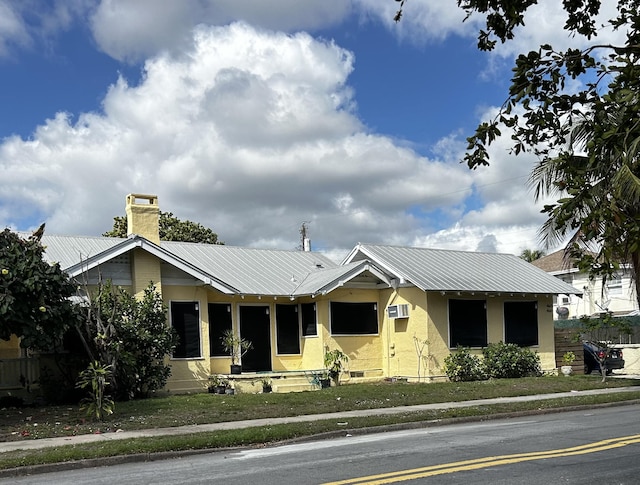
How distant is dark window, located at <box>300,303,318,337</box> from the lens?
24.1m

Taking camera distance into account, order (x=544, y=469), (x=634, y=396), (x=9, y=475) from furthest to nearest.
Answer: (x=634, y=396), (x=9, y=475), (x=544, y=469)

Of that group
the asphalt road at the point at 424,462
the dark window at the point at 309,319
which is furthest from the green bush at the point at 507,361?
the asphalt road at the point at 424,462

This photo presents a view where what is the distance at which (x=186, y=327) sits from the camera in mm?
21656

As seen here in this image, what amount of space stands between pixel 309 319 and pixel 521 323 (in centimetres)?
762

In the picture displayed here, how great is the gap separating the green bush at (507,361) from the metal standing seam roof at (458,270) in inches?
75.1

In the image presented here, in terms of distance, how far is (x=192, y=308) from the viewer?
21938 mm

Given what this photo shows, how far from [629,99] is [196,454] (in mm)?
8661

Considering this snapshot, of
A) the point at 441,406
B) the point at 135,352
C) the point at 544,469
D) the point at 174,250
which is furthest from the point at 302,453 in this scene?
the point at 174,250

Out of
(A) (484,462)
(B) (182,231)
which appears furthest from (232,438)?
(B) (182,231)

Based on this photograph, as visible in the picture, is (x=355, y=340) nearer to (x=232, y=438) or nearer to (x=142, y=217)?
(x=142, y=217)

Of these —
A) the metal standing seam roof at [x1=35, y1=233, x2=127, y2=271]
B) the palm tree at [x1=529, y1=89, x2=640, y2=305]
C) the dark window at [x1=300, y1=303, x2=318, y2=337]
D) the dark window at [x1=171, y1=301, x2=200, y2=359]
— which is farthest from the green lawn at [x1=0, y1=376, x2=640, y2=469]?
the palm tree at [x1=529, y1=89, x2=640, y2=305]

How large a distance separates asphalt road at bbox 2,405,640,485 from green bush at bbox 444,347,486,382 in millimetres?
10054

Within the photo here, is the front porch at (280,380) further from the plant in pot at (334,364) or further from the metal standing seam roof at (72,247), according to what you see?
the metal standing seam roof at (72,247)

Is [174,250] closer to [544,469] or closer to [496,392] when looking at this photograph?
[496,392]
